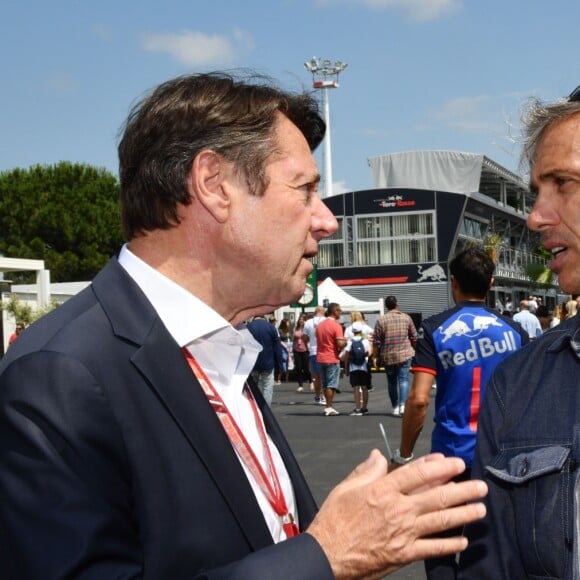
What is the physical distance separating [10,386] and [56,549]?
29 cm

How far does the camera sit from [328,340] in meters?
16.0

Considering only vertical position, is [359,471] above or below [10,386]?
below

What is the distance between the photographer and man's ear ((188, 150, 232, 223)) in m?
1.95

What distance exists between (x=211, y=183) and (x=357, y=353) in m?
13.3

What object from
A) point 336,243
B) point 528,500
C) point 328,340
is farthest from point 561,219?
point 336,243

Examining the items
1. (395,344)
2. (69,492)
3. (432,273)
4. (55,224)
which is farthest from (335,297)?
(432,273)

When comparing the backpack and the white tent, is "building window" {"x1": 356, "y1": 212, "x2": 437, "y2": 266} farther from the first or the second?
the backpack

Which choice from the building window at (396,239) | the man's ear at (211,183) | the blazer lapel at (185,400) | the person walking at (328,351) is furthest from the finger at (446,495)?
the building window at (396,239)

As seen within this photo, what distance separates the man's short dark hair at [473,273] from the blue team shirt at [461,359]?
14 cm

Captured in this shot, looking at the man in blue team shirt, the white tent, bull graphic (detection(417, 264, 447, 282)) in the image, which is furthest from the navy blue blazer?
bull graphic (detection(417, 264, 447, 282))

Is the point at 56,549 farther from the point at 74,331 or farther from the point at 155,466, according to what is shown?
the point at 74,331

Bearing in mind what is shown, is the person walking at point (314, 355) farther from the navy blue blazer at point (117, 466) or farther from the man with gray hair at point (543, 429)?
the navy blue blazer at point (117, 466)

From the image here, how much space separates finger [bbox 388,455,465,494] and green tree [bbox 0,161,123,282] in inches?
1909

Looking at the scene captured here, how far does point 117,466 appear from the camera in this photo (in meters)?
1.54
